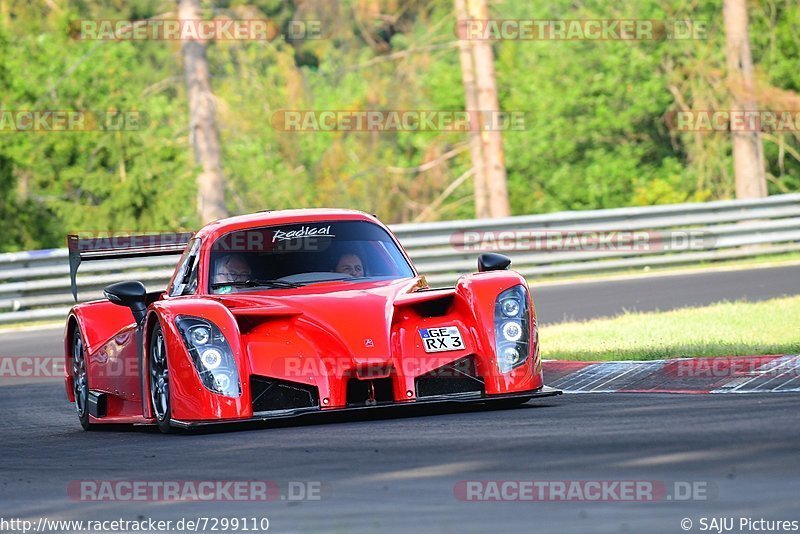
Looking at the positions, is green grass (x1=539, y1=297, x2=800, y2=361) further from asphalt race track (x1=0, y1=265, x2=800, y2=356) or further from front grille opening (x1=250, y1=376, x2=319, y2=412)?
front grille opening (x1=250, y1=376, x2=319, y2=412)

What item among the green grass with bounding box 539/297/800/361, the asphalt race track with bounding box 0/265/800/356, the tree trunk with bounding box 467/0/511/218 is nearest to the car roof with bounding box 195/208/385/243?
the green grass with bounding box 539/297/800/361

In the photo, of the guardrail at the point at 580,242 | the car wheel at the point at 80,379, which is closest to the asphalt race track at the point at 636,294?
the guardrail at the point at 580,242

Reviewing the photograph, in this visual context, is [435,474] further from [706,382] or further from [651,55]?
[651,55]

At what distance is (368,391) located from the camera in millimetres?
9156

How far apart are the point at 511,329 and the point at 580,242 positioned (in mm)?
14856

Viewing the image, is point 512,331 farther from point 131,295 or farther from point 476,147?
point 476,147

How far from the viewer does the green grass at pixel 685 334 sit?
39.5 ft

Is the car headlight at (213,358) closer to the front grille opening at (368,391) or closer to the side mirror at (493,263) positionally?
the front grille opening at (368,391)

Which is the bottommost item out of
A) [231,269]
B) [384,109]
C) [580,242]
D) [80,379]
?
[80,379]

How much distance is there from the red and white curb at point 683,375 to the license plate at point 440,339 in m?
1.74

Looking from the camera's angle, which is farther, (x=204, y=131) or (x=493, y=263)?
(x=204, y=131)

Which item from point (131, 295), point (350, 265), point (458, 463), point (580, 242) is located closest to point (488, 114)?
point (580, 242)

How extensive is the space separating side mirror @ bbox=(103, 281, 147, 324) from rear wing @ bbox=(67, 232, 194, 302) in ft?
2.66

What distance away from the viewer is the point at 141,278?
75.2 ft
